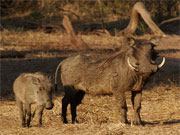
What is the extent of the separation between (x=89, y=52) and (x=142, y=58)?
5664 mm

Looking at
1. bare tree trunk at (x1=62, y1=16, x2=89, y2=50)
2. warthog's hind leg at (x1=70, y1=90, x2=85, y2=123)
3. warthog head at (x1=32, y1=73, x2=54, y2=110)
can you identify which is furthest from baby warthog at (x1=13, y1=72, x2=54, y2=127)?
bare tree trunk at (x1=62, y1=16, x2=89, y2=50)

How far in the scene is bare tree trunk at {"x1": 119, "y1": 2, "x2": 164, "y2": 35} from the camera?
1205cm

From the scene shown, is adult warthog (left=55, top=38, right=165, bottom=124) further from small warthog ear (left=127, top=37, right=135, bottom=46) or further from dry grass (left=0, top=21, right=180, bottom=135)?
dry grass (left=0, top=21, right=180, bottom=135)

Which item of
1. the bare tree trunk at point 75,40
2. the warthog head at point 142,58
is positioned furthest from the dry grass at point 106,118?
the bare tree trunk at point 75,40

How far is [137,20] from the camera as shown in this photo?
12.6 m

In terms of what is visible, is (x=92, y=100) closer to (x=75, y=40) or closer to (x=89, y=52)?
(x=89, y=52)

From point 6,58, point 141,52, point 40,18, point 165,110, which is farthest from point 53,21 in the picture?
point 141,52

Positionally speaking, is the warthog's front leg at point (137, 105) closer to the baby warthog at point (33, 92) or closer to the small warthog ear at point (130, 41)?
the small warthog ear at point (130, 41)

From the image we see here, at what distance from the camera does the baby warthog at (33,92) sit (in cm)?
545

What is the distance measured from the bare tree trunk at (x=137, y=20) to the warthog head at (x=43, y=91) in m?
6.90

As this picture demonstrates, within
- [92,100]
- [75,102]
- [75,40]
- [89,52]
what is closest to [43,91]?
[75,102]

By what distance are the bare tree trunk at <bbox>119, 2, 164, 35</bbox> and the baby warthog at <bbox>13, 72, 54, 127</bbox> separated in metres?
6.74

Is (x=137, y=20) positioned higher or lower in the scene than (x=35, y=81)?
higher

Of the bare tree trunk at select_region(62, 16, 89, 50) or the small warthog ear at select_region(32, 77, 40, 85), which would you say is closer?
the small warthog ear at select_region(32, 77, 40, 85)
